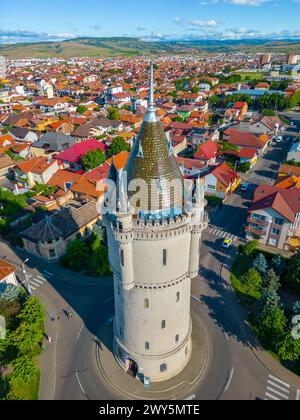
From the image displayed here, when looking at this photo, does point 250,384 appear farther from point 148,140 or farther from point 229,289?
point 148,140

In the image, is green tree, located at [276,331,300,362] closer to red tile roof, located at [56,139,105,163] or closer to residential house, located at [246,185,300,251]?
residential house, located at [246,185,300,251]

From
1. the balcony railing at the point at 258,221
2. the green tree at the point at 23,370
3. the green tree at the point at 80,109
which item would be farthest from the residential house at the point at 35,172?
the green tree at the point at 80,109

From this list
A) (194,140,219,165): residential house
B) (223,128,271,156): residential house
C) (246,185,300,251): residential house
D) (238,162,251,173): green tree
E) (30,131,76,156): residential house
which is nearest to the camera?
(246,185,300,251): residential house

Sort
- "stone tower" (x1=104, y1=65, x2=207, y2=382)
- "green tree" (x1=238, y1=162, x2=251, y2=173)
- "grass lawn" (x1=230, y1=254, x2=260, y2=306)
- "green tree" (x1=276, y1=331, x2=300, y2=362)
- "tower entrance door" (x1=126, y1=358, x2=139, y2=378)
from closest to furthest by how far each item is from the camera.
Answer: "stone tower" (x1=104, y1=65, x2=207, y2=382)
"green tree" (x1=276, y1=331, x2=300, y2=362)
"tower entrance door" (x1=126, y1=358, x2=139, y2=378)
"grass lawn" (x1=230, y1=254, x2=260, y2=306)
"green tree" (x1=238, y1=162, x2=251, y2=173)

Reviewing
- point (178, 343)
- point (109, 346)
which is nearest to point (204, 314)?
point (178, 343)

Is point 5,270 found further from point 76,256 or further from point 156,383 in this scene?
point 156,383

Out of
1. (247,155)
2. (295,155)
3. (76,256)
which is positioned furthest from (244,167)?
(76,256)

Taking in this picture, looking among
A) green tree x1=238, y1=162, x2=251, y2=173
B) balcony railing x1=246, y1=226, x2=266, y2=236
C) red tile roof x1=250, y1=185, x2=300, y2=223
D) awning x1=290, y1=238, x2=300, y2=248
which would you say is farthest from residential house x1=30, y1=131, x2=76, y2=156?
awning x1=290, y1=238, x2=300, y2=248
